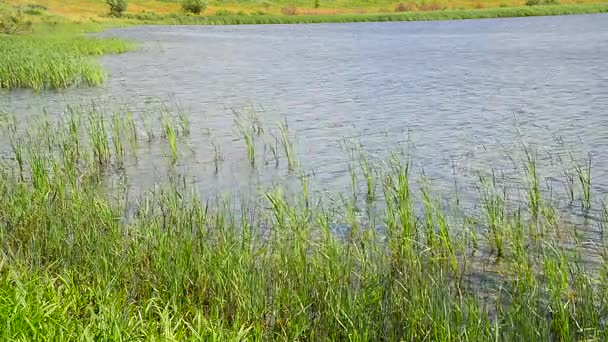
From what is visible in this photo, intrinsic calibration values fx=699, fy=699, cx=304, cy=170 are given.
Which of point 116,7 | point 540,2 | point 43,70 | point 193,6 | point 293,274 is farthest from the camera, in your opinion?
point 193,6

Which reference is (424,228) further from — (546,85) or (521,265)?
(546,85)

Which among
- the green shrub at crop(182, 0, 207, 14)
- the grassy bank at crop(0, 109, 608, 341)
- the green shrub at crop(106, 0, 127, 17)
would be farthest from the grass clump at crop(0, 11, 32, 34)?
the green shrub at crop(182, 0, 207, 14)

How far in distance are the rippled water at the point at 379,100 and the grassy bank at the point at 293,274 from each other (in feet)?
10.6

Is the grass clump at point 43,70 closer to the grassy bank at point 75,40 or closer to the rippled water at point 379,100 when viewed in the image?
the grassy bank at point 75,40

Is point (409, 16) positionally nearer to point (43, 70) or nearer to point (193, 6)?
point (193, 6)

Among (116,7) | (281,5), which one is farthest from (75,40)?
(281,5)

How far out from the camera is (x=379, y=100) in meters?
23.0

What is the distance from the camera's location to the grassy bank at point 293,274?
5.97 m

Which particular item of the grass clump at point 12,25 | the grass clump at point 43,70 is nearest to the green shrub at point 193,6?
the grass clump at point 12,25

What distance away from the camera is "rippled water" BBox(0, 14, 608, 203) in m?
14.3

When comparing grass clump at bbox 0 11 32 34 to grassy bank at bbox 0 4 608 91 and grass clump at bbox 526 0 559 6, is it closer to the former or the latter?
grassy bank at bbox 0 4 608 91

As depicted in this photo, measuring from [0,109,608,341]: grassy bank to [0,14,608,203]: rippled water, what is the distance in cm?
322

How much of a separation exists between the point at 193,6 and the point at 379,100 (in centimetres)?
9050

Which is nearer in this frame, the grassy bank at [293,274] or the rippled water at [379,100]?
the grassy bank at [293,274]
